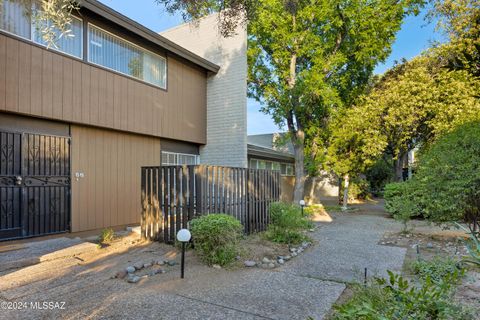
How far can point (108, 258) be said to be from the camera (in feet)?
17.7

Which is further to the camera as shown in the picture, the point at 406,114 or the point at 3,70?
the point at 406,114

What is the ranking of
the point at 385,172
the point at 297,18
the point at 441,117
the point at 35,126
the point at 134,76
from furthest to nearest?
the point at 385,172, the point at 297,18, the point at 441,117, the point at 134,76, the point at 35,126

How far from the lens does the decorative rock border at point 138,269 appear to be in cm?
→ 437

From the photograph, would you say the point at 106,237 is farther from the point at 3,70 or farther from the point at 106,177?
the point at 3,70

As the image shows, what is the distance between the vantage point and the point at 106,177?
7652 millimetres

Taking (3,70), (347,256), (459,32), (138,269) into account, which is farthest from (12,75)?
(459,32)

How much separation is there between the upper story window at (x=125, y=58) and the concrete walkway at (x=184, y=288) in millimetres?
4925

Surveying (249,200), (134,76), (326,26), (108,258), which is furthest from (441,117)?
(108,258)

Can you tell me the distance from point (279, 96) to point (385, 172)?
13.1 meters

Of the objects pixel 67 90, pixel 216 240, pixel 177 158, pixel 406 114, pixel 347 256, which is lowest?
pixel 347 256

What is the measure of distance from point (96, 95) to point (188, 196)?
3671 mm

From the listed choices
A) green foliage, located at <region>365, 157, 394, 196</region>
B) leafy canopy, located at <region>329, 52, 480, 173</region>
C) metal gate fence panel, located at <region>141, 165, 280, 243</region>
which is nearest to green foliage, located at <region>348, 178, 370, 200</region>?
green foliage, located at <region>365, 157, 394, 196</region>

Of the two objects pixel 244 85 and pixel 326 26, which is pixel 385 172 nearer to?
pixel 326 26

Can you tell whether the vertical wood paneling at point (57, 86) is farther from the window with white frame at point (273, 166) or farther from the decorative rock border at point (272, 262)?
the window with white frame at point (273, 166)
